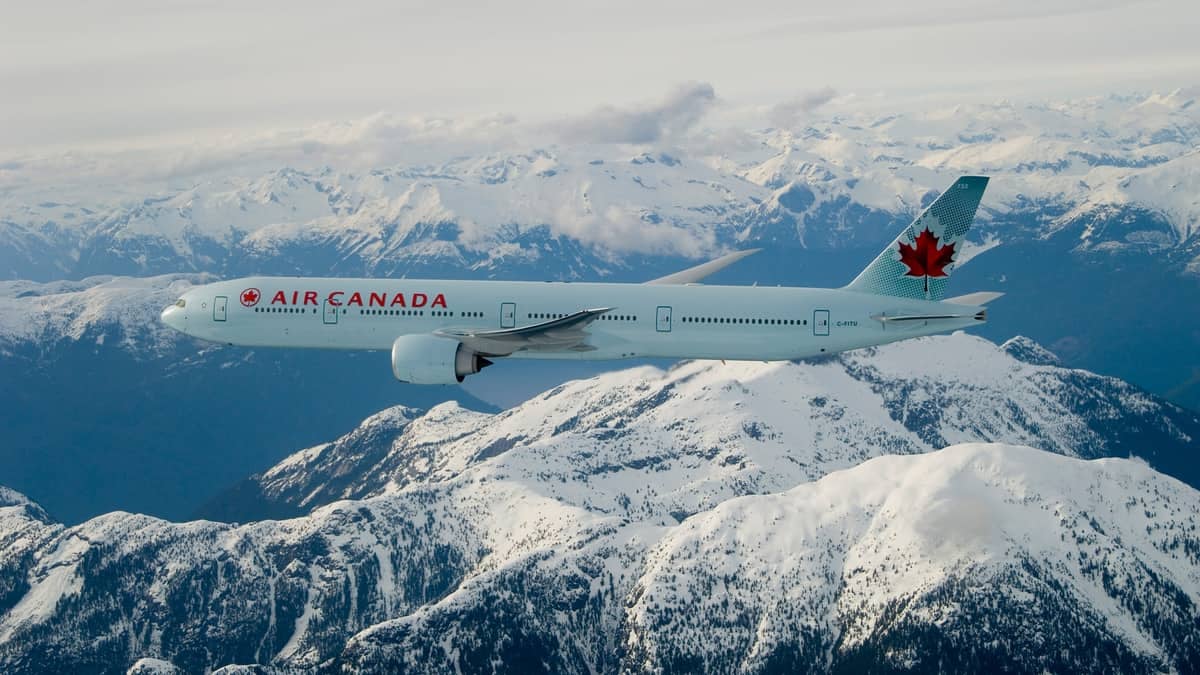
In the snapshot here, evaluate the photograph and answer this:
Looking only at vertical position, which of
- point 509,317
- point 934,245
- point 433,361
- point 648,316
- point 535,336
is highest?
point 934,245

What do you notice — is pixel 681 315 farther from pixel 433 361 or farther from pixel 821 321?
pixel 433 361

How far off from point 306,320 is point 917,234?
44.1m

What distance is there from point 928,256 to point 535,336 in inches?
1103

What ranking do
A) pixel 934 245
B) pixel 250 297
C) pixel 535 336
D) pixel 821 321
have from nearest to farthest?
pixel 535 336
pixel 821 321
pixel 934 245
pixel 250 297

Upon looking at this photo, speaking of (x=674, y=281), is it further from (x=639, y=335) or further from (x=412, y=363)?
(x=412, y=363)

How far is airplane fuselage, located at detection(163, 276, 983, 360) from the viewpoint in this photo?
8450cm

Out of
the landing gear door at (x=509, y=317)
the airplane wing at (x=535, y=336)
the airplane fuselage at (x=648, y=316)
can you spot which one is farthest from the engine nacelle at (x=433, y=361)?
the landing gear door at (x=509, y=317)

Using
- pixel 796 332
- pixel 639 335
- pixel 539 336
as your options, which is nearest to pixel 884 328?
pixel 796 332

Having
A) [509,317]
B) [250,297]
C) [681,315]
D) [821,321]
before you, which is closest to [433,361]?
[509,317]

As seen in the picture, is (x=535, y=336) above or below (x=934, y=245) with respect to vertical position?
below

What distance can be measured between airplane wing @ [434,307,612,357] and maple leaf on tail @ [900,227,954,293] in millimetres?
21912

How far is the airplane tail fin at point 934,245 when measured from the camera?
84.7m

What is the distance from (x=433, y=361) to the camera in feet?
272

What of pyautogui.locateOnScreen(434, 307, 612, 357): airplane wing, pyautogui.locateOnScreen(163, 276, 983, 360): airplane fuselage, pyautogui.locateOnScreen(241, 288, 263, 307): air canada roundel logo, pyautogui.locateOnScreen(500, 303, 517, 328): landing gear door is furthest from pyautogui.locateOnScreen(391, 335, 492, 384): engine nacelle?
pyautogui.locateOnScreen(241, 288, 263, 307): air canada roundel logo
